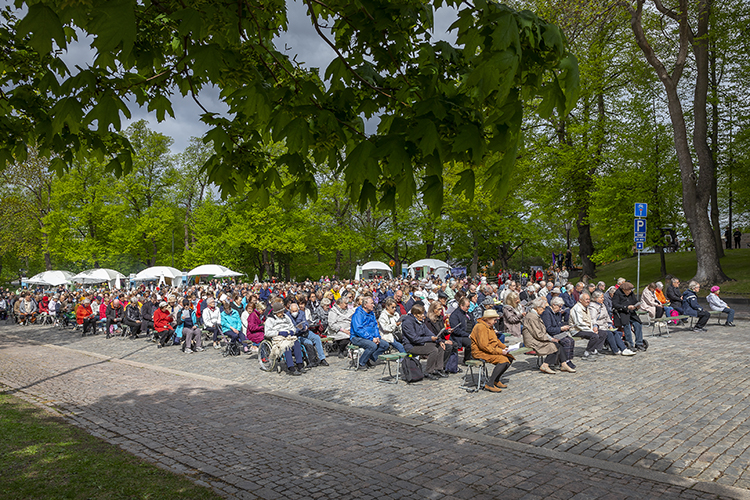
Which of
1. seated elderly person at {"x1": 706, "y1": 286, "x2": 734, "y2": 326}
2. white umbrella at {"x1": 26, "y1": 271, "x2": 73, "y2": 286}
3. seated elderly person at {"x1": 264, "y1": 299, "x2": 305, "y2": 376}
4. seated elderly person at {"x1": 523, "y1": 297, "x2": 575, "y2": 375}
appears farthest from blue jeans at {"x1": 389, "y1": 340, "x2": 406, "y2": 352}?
white umbrella at {"x1": 26, "y1": 271, "x2": 73, "y2": 286}

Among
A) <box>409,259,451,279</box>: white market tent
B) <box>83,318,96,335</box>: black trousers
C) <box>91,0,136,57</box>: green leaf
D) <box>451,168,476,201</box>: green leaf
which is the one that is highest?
<box>91,0,136,57</box>: green leaf

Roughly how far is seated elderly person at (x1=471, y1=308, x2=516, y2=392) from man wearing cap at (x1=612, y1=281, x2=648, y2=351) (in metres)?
4.92

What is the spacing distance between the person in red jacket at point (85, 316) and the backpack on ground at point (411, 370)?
52.0ft

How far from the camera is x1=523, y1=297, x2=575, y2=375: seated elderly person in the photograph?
1029 cm

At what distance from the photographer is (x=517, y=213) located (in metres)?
43.9

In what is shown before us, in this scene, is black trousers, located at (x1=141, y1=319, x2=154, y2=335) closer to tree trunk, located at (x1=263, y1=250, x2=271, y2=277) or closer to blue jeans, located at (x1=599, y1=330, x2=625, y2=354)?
blue jeans, located at (x1=599, y1=330, x2=625, y2=354)

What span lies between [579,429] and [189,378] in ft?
26.2

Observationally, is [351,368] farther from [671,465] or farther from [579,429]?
[671,465]

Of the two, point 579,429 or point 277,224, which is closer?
point 579,429

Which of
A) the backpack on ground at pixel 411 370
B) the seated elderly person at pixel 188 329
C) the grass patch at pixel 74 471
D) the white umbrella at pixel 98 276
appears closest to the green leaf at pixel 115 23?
the grass patch at pixel 74 471

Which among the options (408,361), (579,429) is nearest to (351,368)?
(408,361)

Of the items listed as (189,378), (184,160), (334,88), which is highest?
(184,160)

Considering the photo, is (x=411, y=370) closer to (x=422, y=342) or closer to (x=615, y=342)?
(x=422, y=342)

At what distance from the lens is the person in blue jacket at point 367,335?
11578mm
